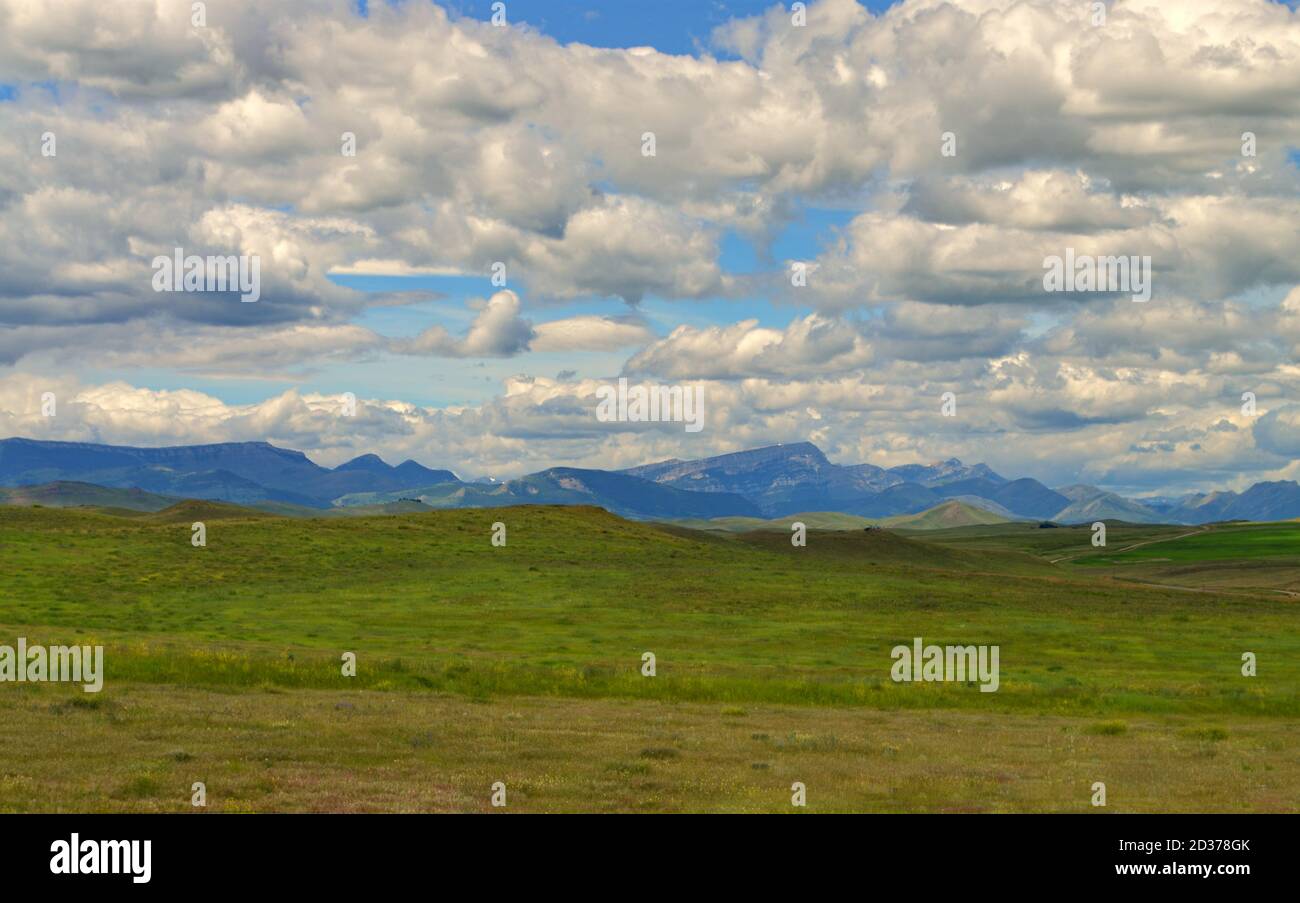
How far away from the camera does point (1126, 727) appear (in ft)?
142

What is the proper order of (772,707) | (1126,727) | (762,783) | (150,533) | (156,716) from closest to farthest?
(762,783)
(156,716)
(1126,727)
(772,707)
(150,533)

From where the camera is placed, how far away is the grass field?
28094 millimetres

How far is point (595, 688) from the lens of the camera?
5203cm

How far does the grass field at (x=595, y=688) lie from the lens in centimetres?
2809

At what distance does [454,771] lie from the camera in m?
29.3
